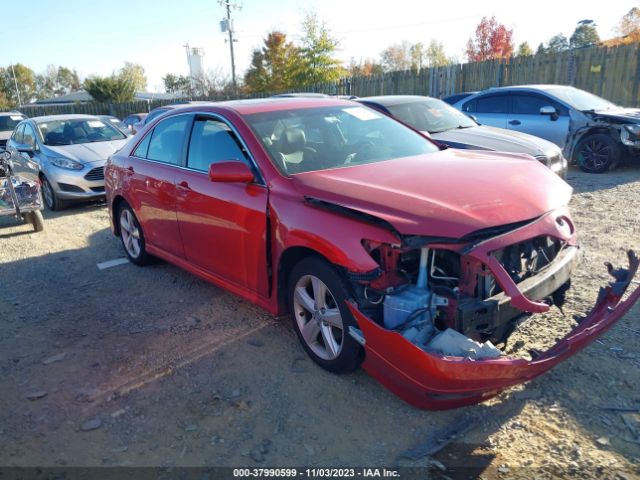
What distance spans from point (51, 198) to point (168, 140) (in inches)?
222

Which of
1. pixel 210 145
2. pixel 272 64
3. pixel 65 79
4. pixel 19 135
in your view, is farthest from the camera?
pixel 65 79

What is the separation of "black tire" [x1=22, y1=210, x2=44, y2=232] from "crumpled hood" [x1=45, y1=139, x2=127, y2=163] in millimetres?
1703

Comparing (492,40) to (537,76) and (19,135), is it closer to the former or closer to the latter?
(537,76)

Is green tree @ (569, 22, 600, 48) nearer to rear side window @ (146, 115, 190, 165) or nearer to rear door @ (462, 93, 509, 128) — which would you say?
rear door @ (462, 93, 509, 128)

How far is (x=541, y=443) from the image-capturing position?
2.71m

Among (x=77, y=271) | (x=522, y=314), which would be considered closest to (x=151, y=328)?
(x=77, y=271)

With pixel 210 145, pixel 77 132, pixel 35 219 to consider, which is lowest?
pixel 35 219

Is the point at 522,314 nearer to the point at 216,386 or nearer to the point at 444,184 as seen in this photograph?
the point at 444,184

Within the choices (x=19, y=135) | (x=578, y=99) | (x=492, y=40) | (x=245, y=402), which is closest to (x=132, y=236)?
(x=245, y=402)

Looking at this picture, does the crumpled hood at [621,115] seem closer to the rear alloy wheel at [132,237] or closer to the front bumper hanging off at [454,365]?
the front bumper hanging off at [454,365]

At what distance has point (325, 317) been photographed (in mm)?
3328

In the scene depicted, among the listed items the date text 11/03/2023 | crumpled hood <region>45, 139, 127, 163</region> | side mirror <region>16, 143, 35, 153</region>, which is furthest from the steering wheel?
side mirror <region>16, 143, 35, 153</region>

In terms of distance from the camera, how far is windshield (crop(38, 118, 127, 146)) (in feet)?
32.3

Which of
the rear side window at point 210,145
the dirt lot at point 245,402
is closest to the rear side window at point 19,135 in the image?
the dirt lot at point 245,402
